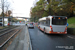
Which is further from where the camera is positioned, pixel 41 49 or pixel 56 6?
pixel 56 6

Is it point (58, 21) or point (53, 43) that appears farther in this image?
point (58, 21)

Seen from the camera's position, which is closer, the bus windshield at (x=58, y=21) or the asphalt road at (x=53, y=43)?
the asphalt road at (x=53, y=43)

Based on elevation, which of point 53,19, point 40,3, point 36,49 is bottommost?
point 36,49

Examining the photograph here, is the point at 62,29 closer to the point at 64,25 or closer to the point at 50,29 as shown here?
Result: the point at 64,25

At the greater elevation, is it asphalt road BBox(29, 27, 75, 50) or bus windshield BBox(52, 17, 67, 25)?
bus windshield BBox(52, 17, 67, 25)

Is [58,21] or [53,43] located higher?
[58,21]

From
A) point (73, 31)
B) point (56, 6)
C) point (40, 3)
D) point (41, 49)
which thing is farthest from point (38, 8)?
point (41, 49)

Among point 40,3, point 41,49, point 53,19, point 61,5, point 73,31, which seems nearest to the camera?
point 41,49

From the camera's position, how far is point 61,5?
66.7 ft

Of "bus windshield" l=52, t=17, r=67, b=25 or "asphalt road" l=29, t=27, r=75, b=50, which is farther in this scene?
"bus windshield" l=52, t=17, r=67, b=25

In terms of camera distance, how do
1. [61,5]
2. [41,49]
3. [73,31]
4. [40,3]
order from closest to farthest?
1. [41,49]
2. [73,31]
3. [61,5]
4. [40,3]

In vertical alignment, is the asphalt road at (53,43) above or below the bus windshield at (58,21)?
below

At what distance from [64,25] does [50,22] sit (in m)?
1.93

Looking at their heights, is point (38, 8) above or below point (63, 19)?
Result: above
